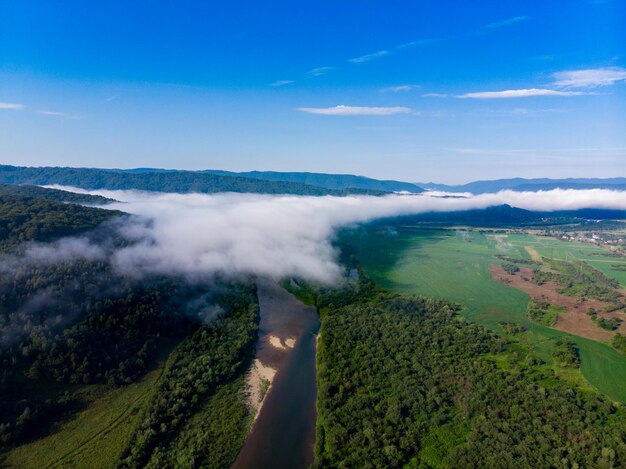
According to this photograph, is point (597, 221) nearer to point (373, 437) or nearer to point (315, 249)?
point (315, 249)

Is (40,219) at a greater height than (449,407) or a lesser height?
greater

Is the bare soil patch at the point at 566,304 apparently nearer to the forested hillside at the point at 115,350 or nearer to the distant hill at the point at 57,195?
the forested hillside at the point at 115,350

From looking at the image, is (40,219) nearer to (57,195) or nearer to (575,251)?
(57,195)

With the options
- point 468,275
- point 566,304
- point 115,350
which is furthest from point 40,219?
point 566,304

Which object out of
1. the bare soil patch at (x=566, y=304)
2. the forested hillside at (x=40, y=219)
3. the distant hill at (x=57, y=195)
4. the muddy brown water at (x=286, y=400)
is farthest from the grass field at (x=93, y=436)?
the distant hill at (x=57, y=195)

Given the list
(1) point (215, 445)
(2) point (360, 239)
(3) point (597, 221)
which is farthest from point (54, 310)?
(3) point (597, 221)

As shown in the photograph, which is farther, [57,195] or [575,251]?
[575,251]
